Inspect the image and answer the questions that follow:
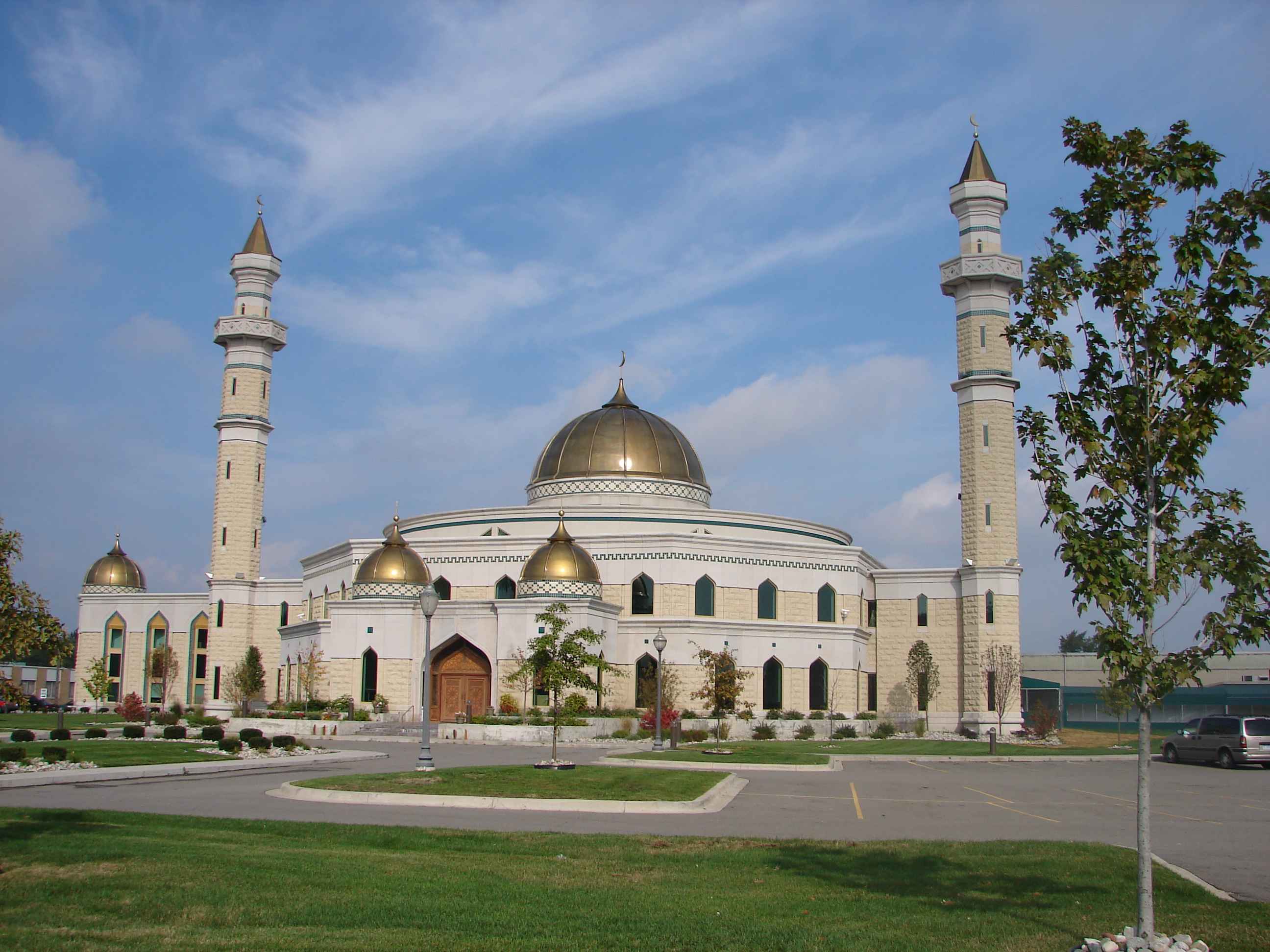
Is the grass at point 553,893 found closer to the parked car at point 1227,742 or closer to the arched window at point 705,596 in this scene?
the parked car at point 1227,742

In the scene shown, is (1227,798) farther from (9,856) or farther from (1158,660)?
(9,856)

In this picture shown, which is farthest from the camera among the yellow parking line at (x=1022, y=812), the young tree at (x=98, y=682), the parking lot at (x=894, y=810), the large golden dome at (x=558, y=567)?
the young tree at (x=98, y=682)

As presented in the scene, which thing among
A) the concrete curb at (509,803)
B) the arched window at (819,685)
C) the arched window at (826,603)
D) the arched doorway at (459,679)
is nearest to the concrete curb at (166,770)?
the concrete curb at (509,803)

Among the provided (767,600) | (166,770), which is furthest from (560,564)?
(166,770)

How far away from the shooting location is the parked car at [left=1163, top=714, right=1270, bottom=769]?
30.0m

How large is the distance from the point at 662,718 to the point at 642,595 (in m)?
7.35

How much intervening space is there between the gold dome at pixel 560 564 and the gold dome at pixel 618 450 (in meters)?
8.52

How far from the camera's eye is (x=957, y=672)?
165 feet

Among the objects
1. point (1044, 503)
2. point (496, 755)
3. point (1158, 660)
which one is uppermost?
point (1044, 503)

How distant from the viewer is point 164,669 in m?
62.0

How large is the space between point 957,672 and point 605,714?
1722 centimetres

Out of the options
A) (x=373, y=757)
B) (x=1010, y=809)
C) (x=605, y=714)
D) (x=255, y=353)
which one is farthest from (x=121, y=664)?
(x=1010, y=809)

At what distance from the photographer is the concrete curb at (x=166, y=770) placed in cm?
1988

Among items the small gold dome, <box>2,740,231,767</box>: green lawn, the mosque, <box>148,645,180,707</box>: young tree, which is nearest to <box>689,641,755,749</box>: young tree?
the mosque
